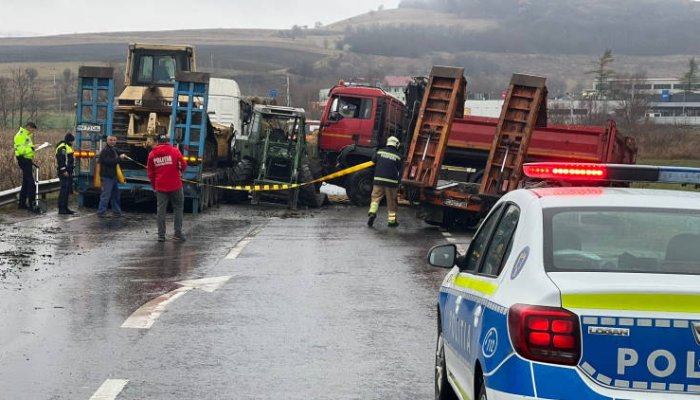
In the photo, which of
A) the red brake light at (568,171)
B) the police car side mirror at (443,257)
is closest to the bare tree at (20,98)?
the police car side mirror at (443,257)

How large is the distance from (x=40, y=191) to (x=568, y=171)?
70.0 feet

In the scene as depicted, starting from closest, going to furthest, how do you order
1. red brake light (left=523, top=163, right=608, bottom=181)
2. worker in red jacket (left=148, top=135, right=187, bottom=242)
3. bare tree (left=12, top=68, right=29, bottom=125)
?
red brake light (left=523, top=163, right=608, bottom=181)
worker in red jacket (left=148, top=135, right=187, bottom=242)
bare tree (left=12, top=68, right=29, bottom=125)

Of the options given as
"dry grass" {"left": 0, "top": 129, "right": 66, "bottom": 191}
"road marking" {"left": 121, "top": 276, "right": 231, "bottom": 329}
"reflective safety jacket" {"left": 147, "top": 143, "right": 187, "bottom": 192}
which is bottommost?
"dry grass" {"left": 0, "top": 129, "right": 66, "bottom": 191}

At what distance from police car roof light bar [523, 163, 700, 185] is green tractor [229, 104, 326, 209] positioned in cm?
2021

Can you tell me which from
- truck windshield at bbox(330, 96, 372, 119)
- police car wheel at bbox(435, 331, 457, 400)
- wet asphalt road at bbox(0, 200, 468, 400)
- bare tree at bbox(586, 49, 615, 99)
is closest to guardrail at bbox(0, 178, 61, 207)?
wet asphalt road at bbox(0, 200, 468, 400)

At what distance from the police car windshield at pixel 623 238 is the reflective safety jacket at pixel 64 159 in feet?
60.2

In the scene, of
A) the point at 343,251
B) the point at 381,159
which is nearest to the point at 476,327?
the point at 343,251

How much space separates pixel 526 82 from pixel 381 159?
323 cm

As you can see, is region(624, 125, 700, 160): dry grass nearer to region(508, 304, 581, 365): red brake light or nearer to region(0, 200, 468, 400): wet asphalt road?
region(0, 200, 468, 400): wet asphalt road

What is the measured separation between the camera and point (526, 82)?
2173 centimetres

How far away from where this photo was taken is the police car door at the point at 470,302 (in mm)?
5523

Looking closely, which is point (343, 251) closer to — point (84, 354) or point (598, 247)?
point (84, 354)

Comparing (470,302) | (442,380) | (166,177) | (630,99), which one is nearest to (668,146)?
(166,177)

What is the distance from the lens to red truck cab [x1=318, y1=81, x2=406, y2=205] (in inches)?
1114
